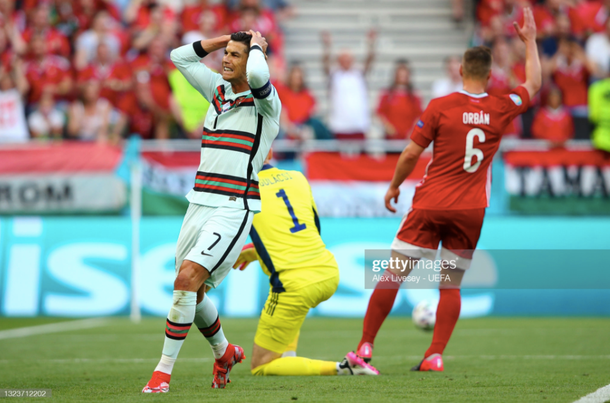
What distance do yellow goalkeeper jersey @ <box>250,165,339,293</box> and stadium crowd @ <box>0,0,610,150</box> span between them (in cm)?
674

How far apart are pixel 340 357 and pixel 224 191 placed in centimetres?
264

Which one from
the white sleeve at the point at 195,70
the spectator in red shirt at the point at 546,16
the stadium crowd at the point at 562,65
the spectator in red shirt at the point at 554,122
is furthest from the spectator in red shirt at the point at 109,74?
the white sleeve at the point at 195,70

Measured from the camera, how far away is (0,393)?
493 centimetres

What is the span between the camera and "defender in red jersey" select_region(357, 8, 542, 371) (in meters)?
6.16

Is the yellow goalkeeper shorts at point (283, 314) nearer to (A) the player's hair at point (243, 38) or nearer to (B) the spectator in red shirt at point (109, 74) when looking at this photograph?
(A) the player's hair at point (243, 38)

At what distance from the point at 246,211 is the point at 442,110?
187cm

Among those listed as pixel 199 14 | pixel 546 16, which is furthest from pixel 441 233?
pixel 546 16

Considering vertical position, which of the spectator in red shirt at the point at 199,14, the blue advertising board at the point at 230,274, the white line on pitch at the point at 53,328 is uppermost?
the spectator in red shirt at the point at 199,14

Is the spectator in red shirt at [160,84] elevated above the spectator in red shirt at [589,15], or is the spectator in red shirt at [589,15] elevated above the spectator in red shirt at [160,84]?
the spectator in red shirt at [589,15]

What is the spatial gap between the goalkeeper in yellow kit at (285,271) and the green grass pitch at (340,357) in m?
0.28

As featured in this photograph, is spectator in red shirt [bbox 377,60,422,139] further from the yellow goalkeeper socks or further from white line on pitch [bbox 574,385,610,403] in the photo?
white line on pitch [bbox 574,385,610,403]

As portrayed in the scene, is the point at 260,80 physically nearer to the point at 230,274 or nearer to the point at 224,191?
the point at 224,191

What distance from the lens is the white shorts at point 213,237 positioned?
16.7ft

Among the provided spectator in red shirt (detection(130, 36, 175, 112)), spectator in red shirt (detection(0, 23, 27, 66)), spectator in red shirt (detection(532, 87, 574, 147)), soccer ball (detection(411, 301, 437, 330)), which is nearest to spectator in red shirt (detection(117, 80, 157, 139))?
spectator in red shirt (detection(130, 36, 175, 112))
